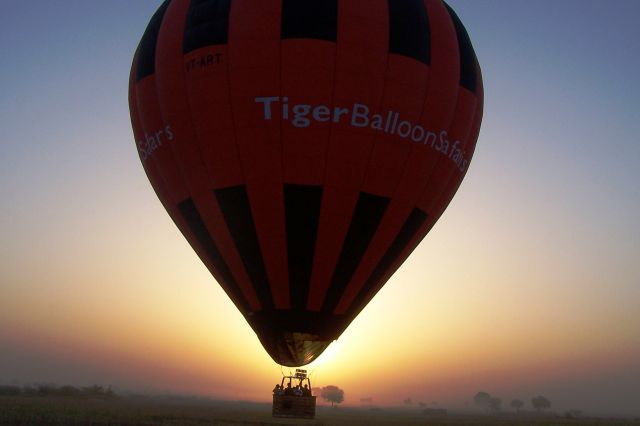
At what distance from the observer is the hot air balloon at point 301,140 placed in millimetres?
12758

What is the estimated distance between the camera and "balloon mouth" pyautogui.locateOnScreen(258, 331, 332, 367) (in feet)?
44.2

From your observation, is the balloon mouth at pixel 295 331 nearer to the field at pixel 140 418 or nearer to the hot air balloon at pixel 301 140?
the hot air balloon at pixel 301 140

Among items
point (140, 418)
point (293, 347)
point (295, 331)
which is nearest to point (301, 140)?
point (295, 331)

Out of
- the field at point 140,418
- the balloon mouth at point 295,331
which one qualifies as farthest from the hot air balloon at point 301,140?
Result: the field at point 140,418

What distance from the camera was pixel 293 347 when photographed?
45.1ft

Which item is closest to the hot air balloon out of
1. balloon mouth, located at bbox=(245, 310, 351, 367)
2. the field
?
balloon mouth, located at bbox=(245, 310, 351, 367)

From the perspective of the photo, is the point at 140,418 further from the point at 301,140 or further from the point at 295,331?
the point at 301,140

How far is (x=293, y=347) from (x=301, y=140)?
14.5ft

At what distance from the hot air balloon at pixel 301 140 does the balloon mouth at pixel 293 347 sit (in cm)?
4

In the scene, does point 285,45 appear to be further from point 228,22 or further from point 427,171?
point 427,171

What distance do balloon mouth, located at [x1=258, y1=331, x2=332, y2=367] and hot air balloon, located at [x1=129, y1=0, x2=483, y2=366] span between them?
41 mm

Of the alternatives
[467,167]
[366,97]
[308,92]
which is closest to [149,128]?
[308,92]

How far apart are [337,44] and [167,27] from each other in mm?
4093

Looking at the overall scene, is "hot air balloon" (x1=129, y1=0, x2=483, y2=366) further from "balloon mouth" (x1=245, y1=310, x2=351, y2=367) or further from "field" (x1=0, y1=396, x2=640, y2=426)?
"field" (x1=0, y1=396, x2=640, y2=426)
